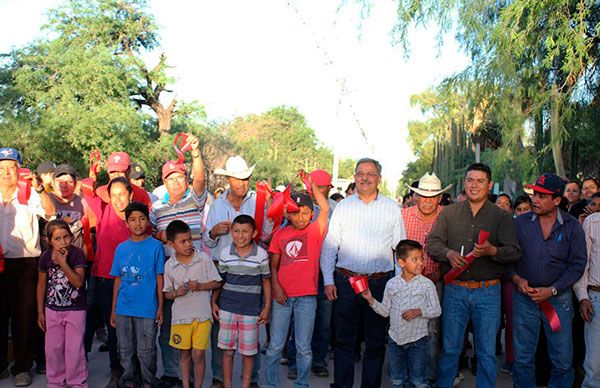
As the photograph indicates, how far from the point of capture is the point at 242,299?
5336 millimetres

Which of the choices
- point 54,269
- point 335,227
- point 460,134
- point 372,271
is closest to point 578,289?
point 372,271

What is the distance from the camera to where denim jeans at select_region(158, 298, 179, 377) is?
5.72 metres

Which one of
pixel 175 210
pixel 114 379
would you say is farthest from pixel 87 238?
pixel 114 379

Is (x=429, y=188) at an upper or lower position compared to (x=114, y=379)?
upper

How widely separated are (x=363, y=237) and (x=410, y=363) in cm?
119

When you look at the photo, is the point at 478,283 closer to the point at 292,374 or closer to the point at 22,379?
the point at 292,374

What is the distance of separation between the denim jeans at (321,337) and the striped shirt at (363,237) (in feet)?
3.75

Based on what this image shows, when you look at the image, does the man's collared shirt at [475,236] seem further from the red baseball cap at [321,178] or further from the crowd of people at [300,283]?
the red baseball cap at [321,178]

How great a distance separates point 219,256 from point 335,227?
1.13 m

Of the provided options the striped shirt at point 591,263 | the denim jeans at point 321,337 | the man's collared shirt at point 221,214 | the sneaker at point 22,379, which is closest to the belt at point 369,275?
the man's collared shirt at point 221,214

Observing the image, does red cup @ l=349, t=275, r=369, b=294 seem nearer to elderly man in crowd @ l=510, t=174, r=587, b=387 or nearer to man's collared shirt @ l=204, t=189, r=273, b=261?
man's collared shirt @ l=204, t=189, r=273, b=261

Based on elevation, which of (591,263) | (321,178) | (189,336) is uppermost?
(321,178)

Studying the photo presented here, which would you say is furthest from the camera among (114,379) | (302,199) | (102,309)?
(102,309)

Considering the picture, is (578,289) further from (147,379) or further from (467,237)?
(147,379)
